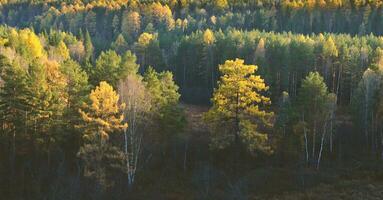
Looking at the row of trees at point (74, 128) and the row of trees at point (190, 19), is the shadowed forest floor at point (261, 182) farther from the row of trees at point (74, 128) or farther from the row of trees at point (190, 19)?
the row of trees at point (190, 19)

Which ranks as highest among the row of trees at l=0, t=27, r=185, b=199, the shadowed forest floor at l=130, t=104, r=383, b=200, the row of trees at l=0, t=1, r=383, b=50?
the row of trees at l=0, t=1, r=383, b=50

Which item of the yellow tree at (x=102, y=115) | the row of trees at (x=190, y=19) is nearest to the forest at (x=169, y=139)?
the yellow tree at (x=102, y=115)

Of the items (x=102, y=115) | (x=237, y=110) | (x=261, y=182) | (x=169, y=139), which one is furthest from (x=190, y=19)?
(x=102, y=115)

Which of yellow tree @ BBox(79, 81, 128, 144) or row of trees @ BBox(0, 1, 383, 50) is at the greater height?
row of trees @ BBox(0, 1, 383, 50)

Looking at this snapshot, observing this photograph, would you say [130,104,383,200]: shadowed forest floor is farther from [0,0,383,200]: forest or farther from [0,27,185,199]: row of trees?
[0,27,185,199]: row of trees

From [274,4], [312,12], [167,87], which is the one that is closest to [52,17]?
[274,4]

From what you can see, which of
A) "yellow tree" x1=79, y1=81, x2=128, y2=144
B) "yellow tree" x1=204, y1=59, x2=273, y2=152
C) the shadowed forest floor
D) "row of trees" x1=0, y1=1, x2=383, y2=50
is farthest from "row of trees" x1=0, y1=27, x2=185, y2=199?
"row of trees" x1=0, y1=1, x2=383, y2=50

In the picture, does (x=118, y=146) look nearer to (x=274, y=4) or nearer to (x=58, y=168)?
(x=58, y=168)

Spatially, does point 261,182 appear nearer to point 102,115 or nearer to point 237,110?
point 237,110
